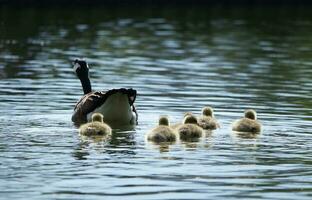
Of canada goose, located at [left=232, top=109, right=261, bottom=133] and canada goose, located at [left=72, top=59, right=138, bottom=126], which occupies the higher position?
canada goose, located at [left=72, top=59, right=138, bottom=126]

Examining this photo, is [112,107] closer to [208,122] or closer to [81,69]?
[208,122]

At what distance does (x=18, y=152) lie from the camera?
17.1m

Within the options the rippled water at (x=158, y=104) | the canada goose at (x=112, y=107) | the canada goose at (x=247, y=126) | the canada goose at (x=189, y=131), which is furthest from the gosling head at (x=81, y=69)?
the canada goose at (x=189, y=131)

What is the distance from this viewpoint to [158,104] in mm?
24422

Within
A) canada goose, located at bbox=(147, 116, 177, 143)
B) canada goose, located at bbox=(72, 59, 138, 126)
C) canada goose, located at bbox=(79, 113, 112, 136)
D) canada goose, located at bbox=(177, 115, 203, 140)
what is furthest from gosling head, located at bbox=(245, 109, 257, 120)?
canada goose, located at bbox=(79, 113, 112, 136)

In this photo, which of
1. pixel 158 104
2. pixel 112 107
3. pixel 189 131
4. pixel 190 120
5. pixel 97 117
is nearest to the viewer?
pixel 189 131

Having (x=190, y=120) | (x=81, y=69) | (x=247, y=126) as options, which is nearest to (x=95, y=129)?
(x=190, y=120)

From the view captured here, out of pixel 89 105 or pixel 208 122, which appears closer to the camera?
pixel 208 122

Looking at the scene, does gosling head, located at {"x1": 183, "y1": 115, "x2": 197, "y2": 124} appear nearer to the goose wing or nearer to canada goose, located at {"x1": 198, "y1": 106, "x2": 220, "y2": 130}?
canada goose, located at {"x1": 198, "y1": 106, "x2": 220, "y2": 130}

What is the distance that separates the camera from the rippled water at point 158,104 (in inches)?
591

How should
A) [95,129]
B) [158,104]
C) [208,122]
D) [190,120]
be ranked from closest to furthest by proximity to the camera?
[95,129] → [190,120] → [208,122] → [158,104]

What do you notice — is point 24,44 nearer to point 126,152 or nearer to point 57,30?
point 57,30

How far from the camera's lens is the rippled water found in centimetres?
1502

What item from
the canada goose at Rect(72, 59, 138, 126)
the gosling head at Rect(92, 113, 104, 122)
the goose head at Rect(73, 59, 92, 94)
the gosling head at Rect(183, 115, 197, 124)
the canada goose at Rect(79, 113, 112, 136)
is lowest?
the canada goose at Rect(79, 113, 112, 136)
